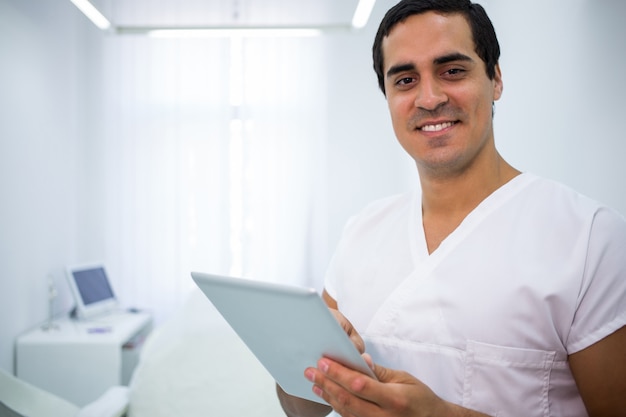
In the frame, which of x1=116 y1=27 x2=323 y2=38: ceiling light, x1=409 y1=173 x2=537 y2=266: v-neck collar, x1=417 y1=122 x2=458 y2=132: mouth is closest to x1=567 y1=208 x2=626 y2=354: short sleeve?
x1=409 y1=173 x2=537 y2=266: v-neck collar

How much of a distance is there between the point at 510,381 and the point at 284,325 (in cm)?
45

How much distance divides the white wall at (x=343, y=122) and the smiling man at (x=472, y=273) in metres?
0.49

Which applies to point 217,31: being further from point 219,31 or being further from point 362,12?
point 362,12

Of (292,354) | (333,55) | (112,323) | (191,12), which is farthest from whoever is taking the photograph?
(333,55)

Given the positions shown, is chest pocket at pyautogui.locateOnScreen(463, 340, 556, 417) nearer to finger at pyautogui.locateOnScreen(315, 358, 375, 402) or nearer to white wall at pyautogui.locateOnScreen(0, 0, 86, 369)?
finger at pyautogui.locateOnScreen(315, 358, 375, 402)

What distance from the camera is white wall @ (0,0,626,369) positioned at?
1349 millimetres

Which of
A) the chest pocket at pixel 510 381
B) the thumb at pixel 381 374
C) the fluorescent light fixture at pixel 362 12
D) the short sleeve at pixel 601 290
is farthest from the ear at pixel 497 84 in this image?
the fluorescent light fixture at pixel 362 12

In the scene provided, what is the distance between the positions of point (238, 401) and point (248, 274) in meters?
1.79

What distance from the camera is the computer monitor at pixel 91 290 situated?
2.95 meters

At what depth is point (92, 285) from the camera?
3.12 metres

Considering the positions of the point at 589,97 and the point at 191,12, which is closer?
the point at 589,97

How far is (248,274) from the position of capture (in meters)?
3.63

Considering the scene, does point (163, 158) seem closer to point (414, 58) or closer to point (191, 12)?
point (191, 12)

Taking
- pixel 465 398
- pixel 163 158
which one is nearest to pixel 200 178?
pixel 163 158
